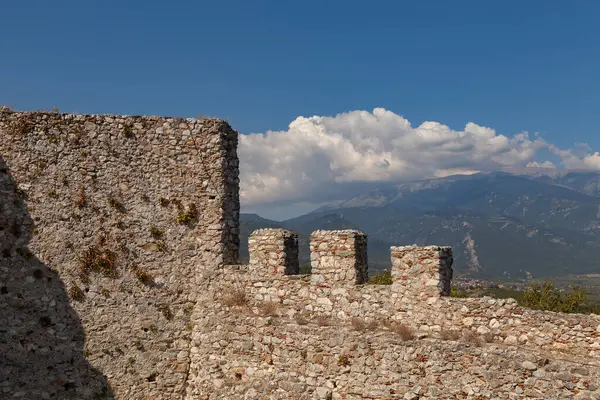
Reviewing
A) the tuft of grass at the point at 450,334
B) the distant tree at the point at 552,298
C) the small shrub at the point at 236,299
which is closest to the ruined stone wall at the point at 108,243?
the small shrub at the point at 236,299

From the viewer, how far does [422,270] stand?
424 inches

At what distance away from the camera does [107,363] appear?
13.0 metres

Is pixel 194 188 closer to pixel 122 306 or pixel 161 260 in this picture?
pixel 161 260

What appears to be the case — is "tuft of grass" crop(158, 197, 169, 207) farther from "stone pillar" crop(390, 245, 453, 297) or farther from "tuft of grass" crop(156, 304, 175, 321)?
"stone pillar" crop(390, 245, 453, 297)

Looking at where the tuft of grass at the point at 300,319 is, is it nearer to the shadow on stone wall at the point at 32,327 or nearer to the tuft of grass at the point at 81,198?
the shadow on stone wall at the point at 32,327

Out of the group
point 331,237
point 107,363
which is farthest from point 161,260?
point 331,237

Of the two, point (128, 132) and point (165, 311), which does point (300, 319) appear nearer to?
point (165, 311)

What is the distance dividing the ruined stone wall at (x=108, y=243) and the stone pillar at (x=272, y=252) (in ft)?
3.11

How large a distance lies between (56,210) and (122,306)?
3.00m

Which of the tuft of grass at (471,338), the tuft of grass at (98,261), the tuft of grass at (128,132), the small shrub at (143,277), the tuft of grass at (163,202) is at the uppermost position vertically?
the tuft of grass at (128,132)

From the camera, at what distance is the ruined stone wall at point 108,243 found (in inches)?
506

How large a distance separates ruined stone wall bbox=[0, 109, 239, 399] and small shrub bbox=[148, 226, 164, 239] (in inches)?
1.0

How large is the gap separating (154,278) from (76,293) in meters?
1.96

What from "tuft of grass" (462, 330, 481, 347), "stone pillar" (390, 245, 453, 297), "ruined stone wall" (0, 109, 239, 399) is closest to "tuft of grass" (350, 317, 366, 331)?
"stone pillar" (390, 245, 453, 297)
